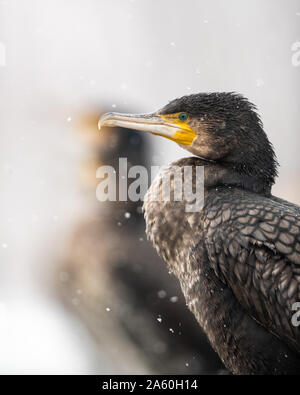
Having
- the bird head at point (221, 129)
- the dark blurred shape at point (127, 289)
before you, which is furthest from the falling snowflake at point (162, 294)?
the bird head at point (221, 129)

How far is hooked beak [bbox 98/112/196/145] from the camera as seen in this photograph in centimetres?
179

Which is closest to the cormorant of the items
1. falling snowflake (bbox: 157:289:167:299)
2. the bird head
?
the bird head

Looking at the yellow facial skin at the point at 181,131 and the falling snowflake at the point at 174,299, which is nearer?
the yellow facial skin at the point at 181,131

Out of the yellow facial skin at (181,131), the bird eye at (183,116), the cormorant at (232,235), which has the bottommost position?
the cormorant at (232,235)

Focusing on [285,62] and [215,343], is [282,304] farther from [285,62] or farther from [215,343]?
[285,62]

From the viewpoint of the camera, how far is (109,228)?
3314 millimetres

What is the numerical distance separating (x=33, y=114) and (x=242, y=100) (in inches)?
265

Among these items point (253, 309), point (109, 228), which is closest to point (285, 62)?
point (109, 228)

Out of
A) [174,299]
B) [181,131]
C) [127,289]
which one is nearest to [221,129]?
[181,131]

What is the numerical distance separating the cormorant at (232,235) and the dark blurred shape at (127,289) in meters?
0.88

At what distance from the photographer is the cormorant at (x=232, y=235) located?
1.50 metres

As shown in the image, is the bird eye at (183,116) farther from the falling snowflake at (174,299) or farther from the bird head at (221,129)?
the falling snowflake at (174,299)

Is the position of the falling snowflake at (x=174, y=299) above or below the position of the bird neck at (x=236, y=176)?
below

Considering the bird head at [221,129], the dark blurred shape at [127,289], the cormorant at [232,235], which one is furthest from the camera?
the dark blurred shape at [127,289]
